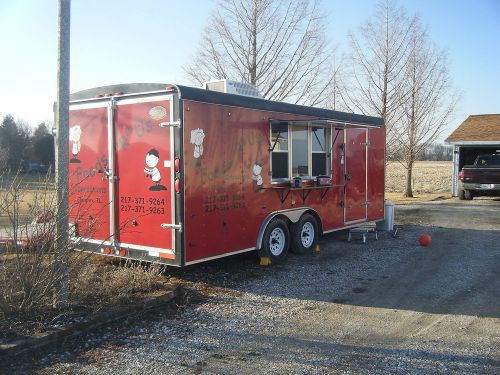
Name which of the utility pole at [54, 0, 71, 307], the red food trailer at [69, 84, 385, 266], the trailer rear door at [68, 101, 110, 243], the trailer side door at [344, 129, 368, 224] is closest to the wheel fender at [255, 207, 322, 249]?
the red food trailer at [69, 84, 385, 266]

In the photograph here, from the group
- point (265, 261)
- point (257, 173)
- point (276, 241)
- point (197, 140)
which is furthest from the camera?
point (276, 241)

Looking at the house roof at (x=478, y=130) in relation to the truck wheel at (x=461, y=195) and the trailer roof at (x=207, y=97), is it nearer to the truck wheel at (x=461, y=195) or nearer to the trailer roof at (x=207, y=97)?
the truck wheel at (x=461, y=195)

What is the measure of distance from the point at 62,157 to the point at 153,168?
152 centimetres

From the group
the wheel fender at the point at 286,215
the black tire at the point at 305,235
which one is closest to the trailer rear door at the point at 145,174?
the wheel fender at the point at 286,215

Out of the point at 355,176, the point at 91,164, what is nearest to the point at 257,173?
the point at 91,164

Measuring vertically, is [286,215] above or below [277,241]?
above

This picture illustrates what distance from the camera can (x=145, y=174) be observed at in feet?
21.2

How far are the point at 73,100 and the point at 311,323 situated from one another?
4.83 metres

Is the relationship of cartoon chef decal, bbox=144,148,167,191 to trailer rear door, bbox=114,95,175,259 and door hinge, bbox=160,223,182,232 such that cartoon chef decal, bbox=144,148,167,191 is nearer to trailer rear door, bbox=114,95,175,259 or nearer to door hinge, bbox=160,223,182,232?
trailer rear door, bbox=114,95,175,259

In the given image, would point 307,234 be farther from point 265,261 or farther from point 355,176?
point 355,176

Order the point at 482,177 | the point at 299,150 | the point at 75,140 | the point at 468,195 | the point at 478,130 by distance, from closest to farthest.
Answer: the point at 75,140
the point at 299,150
the point at 482,177
the point at 468,195
the point at 478,130

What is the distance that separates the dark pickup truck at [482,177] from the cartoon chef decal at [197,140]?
1588 centimetres

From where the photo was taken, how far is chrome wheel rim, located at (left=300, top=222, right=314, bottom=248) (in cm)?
870

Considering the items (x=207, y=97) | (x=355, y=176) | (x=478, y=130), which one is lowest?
(x=355, y=176)
